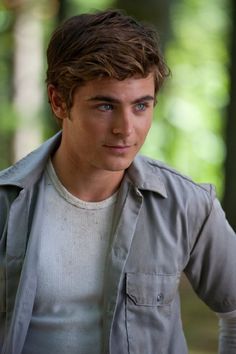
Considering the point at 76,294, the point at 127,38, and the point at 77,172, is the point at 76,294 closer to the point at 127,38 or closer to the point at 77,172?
the point at 77,172

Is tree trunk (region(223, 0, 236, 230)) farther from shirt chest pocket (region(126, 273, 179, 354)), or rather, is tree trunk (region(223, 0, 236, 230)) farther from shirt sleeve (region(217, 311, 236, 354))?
shirt chest pocket (region(126, 273, 179, 354))

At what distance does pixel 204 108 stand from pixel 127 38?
981cm

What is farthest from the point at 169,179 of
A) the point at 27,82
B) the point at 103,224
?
the point at 27,82

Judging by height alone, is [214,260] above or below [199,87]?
above

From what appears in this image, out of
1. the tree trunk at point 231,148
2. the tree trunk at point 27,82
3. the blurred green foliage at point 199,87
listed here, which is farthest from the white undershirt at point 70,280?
the blurred green foliage at point 199,87

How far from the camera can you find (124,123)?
2465 mm

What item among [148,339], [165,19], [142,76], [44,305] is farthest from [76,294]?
[165,19]

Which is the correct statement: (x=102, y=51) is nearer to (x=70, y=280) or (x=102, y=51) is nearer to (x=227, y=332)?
(x=70, y=280)

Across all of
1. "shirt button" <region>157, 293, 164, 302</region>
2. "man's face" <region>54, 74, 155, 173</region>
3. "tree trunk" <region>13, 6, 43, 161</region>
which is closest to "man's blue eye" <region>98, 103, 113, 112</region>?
"man's face" <region>54, 74, 155, 173</region>

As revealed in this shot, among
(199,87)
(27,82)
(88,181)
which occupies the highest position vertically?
(88,181)

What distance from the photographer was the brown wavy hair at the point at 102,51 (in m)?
2.46

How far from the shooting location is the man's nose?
2463 mm

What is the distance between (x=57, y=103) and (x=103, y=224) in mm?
411

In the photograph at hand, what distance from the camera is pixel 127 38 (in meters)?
2.53
